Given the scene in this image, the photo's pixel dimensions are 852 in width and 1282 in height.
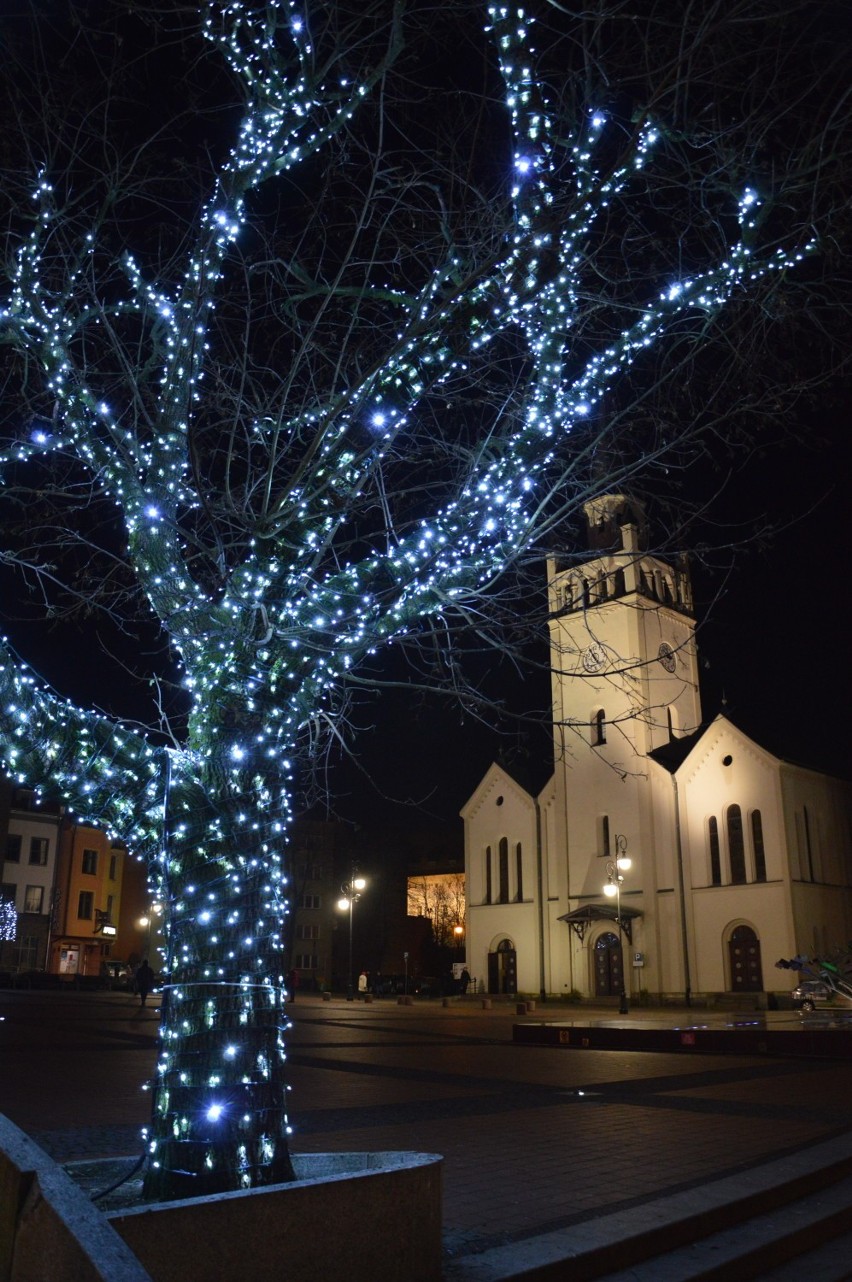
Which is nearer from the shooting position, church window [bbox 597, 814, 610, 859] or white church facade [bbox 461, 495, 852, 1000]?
white church facade [bbox 461, 495, 852, 1000]

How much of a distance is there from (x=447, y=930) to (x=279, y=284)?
72.7 m

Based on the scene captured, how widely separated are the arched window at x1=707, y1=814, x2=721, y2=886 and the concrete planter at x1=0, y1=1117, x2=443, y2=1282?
133ft

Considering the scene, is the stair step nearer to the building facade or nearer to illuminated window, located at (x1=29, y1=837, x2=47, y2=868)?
the building facade

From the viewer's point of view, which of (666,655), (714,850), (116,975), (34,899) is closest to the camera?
(666,655)

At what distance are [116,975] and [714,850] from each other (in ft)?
116

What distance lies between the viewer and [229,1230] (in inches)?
164

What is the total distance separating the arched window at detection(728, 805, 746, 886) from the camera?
42.5 meters

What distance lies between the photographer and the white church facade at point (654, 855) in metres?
41.4

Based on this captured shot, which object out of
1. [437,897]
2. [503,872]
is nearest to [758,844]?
[503,872]

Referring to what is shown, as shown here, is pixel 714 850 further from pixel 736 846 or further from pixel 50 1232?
pixel 50 1232

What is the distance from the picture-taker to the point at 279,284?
27.6ft

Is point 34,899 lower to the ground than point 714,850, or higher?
lower

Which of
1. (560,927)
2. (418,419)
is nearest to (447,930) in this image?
(560,927)

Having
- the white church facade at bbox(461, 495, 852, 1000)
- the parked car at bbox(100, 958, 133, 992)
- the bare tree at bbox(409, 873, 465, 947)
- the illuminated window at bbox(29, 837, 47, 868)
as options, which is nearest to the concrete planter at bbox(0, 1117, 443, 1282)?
the white church facade at bbox(461, 495, 852, 1000)
